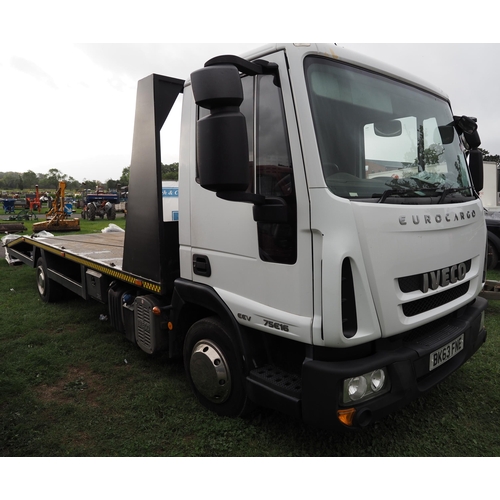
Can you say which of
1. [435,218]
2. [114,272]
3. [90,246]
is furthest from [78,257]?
[435,218]

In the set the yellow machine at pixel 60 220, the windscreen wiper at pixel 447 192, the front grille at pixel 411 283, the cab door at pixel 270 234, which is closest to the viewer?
the cab door at pixel 270 234

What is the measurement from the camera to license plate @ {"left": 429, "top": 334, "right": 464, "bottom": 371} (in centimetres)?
262

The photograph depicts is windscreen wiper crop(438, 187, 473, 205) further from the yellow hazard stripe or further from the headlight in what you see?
the yellow hazard stripe

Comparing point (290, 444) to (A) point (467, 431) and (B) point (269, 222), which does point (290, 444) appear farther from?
(B) point (269, 222)

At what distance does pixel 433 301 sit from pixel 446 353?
14.3 inches

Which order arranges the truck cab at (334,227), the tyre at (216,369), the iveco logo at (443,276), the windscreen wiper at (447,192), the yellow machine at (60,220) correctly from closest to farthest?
the truck cab at (334,227) < the iveco logo at (443,276) < the windscreen wiper at (447,192) < the tyre at (216,369) < the yellow machine at (60,220)

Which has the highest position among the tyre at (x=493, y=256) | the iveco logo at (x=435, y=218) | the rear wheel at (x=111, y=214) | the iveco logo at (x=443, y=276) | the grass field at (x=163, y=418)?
the iveco logo at (x=435, y=218)

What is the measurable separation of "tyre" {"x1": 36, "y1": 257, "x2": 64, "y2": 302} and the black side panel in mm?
3267

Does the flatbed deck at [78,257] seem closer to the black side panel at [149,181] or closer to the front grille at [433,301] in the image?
the black side panel at [149,181]

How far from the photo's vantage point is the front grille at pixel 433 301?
2539mm

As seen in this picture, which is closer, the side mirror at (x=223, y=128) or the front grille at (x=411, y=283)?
the side mirror at (x=223, y=128)

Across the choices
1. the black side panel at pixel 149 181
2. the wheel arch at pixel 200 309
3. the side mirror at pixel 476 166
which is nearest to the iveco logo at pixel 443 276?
the side mirror at pixel 476 166

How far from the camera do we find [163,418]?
3166mm

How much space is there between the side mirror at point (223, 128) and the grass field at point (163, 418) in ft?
5.90
